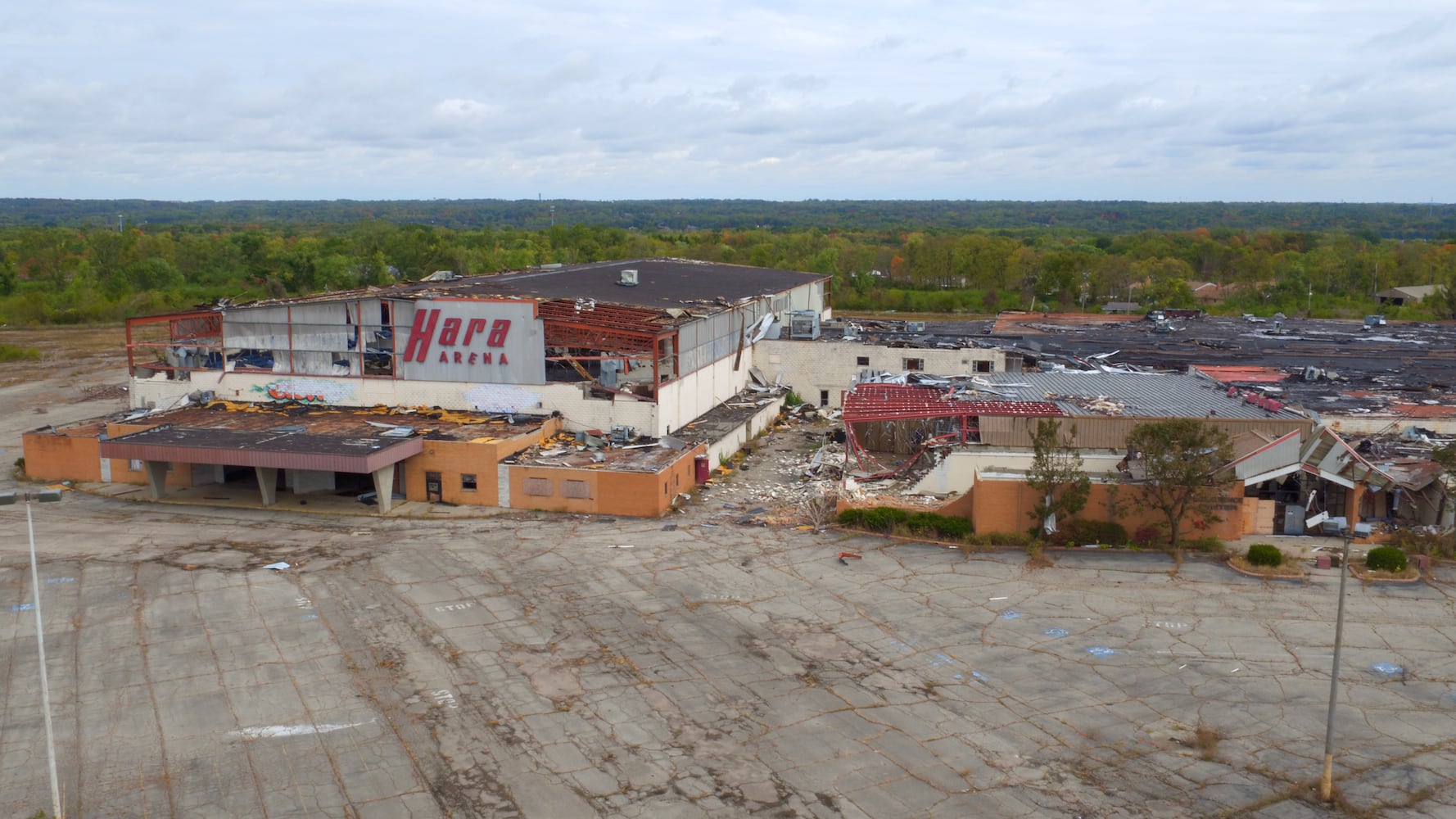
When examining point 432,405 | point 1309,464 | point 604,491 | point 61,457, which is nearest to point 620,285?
point 432,405

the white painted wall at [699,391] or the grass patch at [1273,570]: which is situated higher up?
the white painted wall at [699,391]

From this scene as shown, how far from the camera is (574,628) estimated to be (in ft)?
74.1

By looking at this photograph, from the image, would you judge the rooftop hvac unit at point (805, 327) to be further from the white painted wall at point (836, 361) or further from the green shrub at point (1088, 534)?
the green shrub at point (1088, 534)

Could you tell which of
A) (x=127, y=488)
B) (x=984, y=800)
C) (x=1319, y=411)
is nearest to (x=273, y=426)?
(x=127, y=488)

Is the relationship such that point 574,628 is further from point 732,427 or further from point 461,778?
point 732,427

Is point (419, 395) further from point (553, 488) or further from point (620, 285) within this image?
point (620, 285)

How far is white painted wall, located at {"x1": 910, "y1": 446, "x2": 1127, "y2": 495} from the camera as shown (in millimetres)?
31484

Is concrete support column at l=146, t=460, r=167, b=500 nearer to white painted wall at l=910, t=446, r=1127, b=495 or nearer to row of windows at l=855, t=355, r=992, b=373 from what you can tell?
white painted wall at l=910, t=446, r=1127, b=495

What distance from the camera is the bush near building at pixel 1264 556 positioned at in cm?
2575

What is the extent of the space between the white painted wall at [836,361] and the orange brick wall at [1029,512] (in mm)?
18753

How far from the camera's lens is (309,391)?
3888 centimetres

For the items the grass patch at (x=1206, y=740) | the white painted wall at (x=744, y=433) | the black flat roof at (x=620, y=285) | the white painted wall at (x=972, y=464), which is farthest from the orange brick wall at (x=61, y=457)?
the grass patch at (x=1206, y=740)

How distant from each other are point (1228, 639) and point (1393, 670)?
2892 millimetres

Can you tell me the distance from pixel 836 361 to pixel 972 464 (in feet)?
54.8
